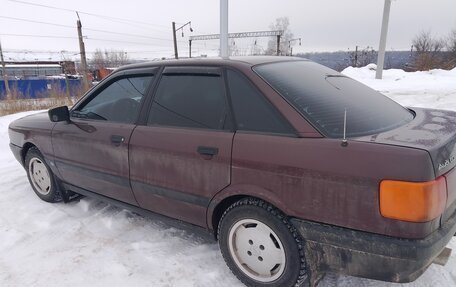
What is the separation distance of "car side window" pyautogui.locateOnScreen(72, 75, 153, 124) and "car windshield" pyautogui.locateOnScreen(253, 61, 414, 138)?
114cm

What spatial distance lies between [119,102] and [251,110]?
148cm

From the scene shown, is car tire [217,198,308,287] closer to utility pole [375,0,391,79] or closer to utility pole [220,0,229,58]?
utility pole [220,0,229,58]

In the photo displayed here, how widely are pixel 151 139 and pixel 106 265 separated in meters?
1.08

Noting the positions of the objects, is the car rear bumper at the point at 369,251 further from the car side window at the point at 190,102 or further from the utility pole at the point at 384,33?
the utility pole at the point at 384,33

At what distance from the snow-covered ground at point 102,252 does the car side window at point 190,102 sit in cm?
97

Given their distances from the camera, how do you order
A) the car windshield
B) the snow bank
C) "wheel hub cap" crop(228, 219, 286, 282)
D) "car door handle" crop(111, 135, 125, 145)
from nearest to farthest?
the car windshield < "wheel hub cap" crop(228, 219, 286, 282) < "car door handle" crop(111, 135, 125, 145) < the snow bank

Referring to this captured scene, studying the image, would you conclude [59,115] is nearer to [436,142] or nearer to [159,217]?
[159,217]

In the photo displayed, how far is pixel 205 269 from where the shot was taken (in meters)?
2.77

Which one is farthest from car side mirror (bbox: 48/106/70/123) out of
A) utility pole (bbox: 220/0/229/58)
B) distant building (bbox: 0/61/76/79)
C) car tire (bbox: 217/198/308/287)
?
distant building (bbox: 0/61/76/79)

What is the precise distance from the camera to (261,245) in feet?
7.93

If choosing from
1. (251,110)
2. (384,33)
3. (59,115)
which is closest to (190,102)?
(251,110)

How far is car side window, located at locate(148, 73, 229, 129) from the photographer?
2.59 metres

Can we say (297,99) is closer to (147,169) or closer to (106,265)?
(147,169)

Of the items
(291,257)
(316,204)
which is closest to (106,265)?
(291,257)
